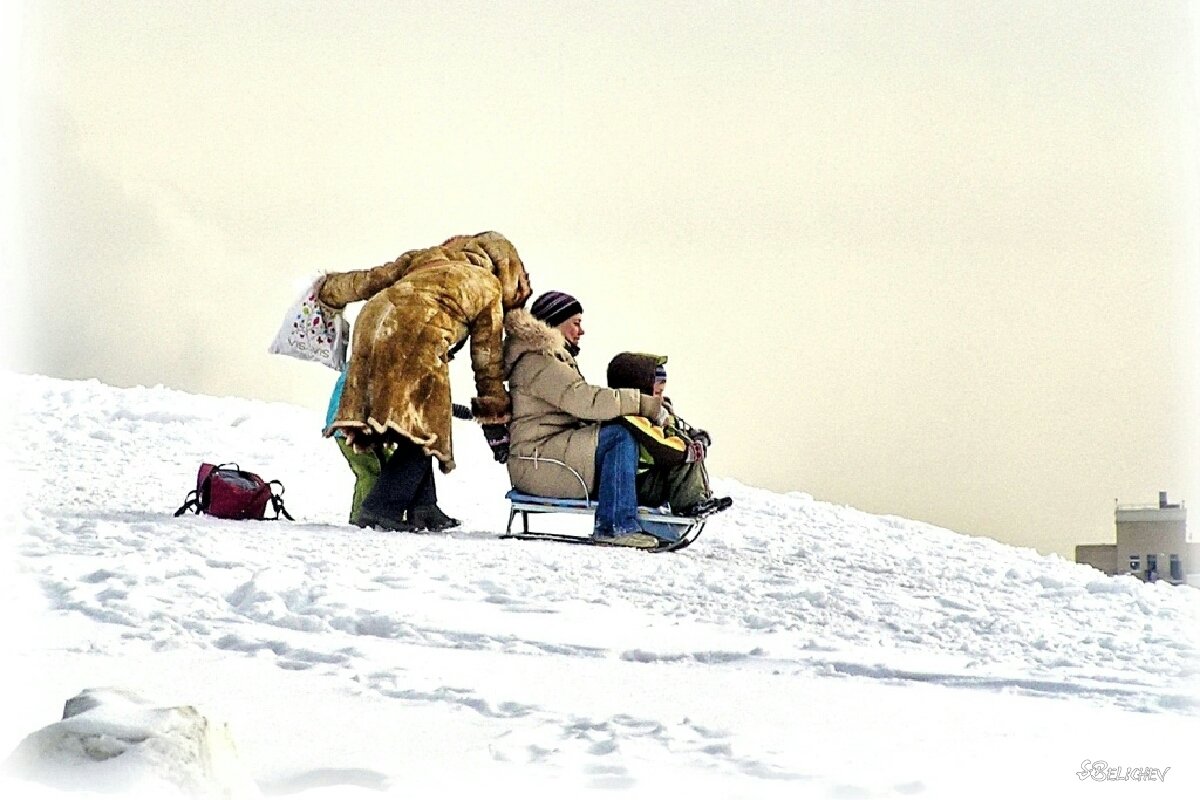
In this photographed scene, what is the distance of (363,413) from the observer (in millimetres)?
8406

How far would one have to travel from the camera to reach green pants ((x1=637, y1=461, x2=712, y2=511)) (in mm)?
8656

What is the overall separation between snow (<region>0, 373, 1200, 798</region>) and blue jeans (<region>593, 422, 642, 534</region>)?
1.05 ft

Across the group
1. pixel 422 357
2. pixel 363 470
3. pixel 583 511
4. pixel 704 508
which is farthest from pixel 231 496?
pixel 704 508

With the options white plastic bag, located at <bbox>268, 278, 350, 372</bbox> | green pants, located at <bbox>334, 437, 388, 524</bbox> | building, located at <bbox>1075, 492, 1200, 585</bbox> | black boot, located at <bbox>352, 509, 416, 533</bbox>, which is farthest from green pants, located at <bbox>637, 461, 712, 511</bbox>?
building, located at <bbox>1075, 492, 1200, 585</bbox>

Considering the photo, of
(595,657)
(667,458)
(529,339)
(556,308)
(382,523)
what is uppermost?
(556,308)

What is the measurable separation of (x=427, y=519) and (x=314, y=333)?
141cm

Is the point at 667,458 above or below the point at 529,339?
below

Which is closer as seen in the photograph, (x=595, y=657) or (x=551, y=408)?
(x=595, y=657)

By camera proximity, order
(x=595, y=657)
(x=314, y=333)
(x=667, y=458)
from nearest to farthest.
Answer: (x=595, y=657) → (x=667, y=458) → (x=314, y=333)

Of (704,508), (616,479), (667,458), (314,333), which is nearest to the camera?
(616,479)

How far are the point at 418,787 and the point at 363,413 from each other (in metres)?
4.64

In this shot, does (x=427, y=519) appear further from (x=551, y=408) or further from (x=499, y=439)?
→ (x=551, y=408)

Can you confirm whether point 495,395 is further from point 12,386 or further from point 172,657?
point 12,386

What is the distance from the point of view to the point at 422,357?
8375 mm
